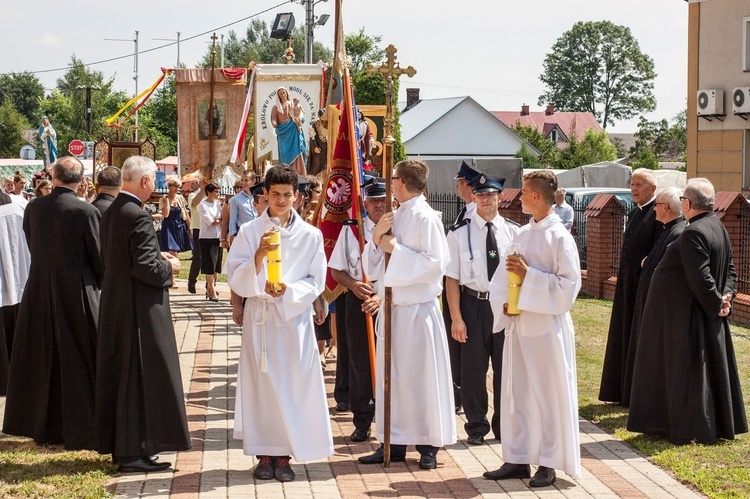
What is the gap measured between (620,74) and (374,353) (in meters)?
113

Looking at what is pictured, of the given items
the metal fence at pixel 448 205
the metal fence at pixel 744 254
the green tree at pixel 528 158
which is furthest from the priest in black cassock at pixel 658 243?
the green tree at pixel 528 158

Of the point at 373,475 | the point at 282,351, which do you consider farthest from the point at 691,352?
the point at 282,351

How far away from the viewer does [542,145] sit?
81.1 m

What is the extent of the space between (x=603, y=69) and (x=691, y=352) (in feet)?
372

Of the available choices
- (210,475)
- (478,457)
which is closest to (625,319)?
(478,457)

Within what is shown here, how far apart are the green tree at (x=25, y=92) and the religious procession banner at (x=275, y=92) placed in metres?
118

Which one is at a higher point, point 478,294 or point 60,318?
point 478,294

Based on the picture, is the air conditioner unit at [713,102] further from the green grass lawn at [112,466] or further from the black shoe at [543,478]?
the black shoe at [543,478]

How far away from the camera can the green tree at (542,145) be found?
234 feet

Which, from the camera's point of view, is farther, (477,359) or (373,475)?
(477,359)

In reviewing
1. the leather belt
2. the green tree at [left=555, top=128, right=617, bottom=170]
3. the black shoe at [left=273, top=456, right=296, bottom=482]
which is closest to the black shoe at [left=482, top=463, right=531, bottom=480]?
the black shoe at [left=273, top=456, right=296, bottom=482]

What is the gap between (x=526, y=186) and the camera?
299 inches

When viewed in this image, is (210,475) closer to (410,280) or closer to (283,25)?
(410,280)

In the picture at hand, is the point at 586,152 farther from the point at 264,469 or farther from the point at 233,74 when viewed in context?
the point at 264,469
